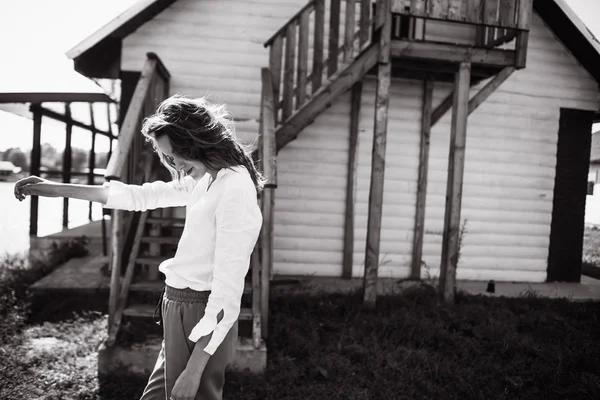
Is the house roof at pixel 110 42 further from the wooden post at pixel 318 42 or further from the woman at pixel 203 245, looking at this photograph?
the woman at pixel 203 245

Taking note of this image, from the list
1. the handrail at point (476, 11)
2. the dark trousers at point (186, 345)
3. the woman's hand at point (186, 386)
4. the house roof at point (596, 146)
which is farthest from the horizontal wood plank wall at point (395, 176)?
the house roof at point (596, 146)

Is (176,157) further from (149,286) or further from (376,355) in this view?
(376,355)

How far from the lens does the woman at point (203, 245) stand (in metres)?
1.65

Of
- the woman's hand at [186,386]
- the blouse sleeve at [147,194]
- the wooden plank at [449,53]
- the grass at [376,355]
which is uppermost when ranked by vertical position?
the wooden plank at [449,53]

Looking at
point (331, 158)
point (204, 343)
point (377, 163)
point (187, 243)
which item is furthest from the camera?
point (331, 158)

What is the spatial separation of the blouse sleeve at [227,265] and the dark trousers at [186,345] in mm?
203

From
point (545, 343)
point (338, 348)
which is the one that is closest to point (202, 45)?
point (338, 348)

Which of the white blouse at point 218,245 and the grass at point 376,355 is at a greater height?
the white blouse at point 218,245

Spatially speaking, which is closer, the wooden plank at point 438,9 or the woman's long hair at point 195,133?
the woman's long hair at point 195,133

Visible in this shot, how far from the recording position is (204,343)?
65.1 inches

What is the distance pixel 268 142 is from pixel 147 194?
237 cm

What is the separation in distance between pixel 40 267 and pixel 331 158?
4.56 meters

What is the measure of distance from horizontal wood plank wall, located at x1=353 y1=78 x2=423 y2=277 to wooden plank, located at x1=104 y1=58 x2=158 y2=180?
3.40m

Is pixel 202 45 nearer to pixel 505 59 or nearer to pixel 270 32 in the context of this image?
pixel 270 32
